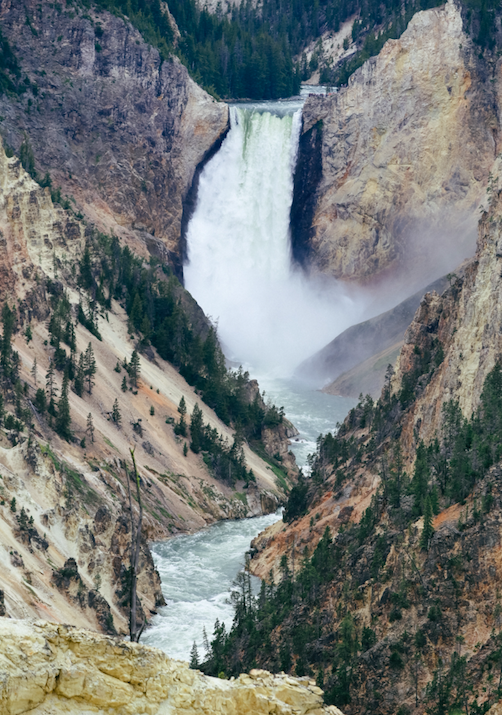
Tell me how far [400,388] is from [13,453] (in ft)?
67.5

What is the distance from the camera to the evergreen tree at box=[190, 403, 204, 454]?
257 feet

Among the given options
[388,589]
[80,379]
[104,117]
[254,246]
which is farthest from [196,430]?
[254,246]

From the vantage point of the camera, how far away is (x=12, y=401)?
56.6 metres

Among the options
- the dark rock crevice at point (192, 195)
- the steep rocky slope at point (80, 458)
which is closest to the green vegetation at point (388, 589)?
the steep rocky slope at point (80, 458)

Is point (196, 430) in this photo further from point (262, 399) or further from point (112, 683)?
point (112, 683)

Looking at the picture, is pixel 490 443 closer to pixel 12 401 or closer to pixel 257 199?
pixel 12 401

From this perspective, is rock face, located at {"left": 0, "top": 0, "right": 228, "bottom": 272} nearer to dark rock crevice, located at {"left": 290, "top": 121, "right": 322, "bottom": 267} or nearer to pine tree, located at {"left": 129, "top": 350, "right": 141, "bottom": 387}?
dark rock crevice, located at {"left": 290, "top": 121, "right": 322, "bottom": 267}

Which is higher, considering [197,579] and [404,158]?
A: [404,158]

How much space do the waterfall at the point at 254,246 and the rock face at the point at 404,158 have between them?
2.79 metres

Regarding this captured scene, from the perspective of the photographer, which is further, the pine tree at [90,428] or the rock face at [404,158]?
the rock face at [404,158]

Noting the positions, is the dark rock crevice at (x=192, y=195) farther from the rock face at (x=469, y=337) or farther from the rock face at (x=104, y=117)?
the rock face at (x=469, y=337)

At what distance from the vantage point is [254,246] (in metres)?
143

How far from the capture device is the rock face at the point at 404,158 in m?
131

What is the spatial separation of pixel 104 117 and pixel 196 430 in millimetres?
55839
